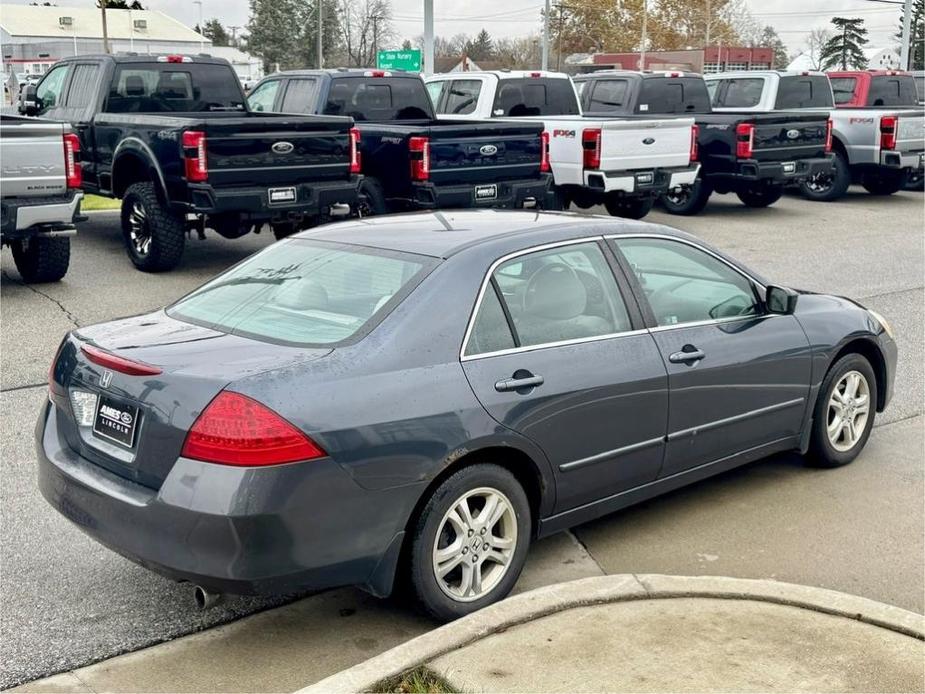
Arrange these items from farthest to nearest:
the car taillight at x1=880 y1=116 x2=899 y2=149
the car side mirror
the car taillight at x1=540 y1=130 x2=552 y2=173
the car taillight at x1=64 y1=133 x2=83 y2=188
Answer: the car taillight at x1=880 y1=116 x2=899 y2=149 < the car taillight at x1=540 y1=130 x2=552 y2=173 < the car taillight at x1=64 y1=133 x2=83 y2=188 < the car side mirror

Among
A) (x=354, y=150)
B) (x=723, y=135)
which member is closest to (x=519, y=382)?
(x=354, y=150)

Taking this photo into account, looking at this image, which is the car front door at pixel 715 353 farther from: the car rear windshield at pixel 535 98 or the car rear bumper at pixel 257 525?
the car rear windshield at pixel 535 98

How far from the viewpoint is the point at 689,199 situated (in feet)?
58.4

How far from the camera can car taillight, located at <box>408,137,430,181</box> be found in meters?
12.3

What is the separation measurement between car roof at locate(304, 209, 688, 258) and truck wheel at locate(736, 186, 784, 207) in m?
13.8

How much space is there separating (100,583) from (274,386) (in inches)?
57.7

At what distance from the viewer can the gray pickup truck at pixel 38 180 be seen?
1000 centimetres

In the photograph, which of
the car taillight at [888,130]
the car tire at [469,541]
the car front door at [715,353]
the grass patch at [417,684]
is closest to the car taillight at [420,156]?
the car front door at [715,353]

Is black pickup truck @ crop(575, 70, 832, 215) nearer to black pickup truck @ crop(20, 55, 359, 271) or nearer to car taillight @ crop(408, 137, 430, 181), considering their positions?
car taillight @ crop(408, 137, 430, 181)

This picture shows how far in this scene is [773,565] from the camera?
505 centimetres

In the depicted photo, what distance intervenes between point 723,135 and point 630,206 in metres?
1.97

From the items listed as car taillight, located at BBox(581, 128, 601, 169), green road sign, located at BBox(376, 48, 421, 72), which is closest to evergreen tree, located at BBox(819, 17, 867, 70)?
green road sign, located at BBox(376, 48, 421, 72)

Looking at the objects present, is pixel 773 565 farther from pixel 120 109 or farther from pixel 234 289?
pixel 120 109

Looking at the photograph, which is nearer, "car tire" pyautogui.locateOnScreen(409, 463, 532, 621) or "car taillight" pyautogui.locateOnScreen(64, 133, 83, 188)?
"car tire" pyautogui.locateOnScreen(409, 463, 532, 621)
